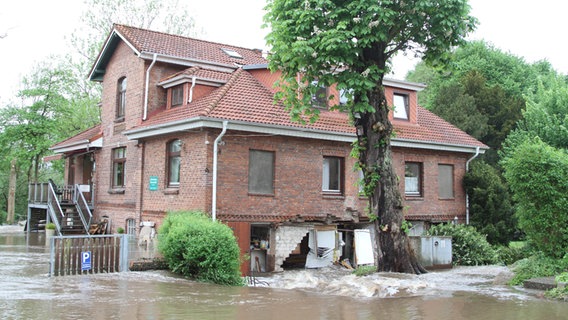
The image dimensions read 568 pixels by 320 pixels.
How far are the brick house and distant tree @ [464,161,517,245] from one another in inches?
21.9

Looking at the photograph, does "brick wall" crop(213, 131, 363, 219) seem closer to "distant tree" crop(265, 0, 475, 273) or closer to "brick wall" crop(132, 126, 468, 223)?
"brick wall" crop(132, 126, 468, 223)

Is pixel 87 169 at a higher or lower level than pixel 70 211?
higher

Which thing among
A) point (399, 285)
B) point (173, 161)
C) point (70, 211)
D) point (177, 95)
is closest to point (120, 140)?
point (177, 95)

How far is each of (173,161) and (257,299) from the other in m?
9.23

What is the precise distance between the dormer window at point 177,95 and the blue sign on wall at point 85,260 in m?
8.31

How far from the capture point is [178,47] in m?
23.9

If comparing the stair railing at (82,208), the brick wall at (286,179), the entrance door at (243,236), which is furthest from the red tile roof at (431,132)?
the stair railing at (82,208)

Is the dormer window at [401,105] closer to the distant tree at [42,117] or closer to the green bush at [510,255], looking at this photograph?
the green bush at [510,255]

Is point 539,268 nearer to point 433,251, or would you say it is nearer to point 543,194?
point 543,194

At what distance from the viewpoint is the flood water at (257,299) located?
976cm

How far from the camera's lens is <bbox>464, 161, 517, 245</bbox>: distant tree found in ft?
78.3

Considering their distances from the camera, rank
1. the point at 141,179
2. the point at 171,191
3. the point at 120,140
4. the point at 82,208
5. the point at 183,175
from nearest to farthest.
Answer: the point at 183,175 < the point at 171,191 < the point at 141,179 < the point at 120,140 < the point at 82,208

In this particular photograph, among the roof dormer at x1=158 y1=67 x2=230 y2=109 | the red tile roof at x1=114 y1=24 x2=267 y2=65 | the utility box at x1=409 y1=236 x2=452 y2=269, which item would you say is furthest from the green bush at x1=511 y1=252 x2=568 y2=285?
the red tile roof at x1=114 y1=24 x2=267 y2=65

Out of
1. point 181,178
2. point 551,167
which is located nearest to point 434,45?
point 551,167
